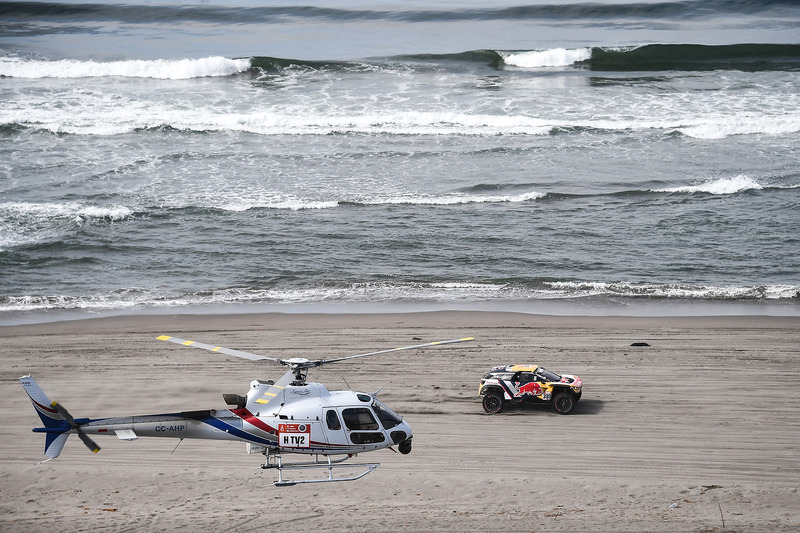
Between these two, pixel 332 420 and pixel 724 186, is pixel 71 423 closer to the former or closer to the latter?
pixel 332 420

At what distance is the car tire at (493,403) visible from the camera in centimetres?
1555

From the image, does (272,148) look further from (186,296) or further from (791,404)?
(791,404)

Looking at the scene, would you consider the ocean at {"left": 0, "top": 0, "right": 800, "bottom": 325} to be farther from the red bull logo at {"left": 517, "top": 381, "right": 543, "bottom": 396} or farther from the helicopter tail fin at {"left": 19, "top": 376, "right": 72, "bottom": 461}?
the helicopter tail fin at {"left": 19, "top": 376, "right": 72, "bottom": 461}

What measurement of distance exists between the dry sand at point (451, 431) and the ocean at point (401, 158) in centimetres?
213

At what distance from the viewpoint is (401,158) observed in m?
34.1

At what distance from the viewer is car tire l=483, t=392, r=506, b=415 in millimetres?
15555

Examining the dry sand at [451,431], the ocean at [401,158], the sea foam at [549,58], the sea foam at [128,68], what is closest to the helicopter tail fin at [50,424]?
the dry sand at [451,431]

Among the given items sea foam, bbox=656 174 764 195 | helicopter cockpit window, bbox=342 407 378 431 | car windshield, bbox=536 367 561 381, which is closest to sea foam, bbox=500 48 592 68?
sea foam, bbox=656 174 764 195

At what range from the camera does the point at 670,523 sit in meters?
11.5

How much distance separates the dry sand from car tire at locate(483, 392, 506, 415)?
275 millimetres

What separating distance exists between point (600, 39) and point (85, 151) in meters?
30.0

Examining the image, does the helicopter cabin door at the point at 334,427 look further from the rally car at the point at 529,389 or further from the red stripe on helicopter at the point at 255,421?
the rally car at the point at 529,389

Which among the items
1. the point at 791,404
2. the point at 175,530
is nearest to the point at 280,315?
the point at 175,530

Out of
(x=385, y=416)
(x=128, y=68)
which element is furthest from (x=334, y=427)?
(x=128, y=68)
